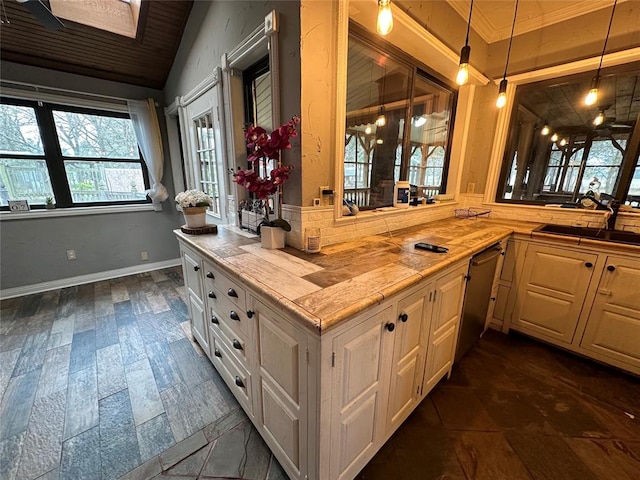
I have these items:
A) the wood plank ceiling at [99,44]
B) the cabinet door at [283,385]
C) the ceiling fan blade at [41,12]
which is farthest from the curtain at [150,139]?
the cabinet door at [283,385]

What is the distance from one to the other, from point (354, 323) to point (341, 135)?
1.13m

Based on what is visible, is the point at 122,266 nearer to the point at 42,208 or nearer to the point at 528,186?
the point at 42,208

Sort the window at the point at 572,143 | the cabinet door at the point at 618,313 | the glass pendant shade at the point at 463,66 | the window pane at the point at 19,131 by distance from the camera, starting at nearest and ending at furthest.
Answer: the glass pendant shade at the point at 463,66 < the cabinet door at the point at 618,313 < the window at the point at 572,143 < the window pane at the point at 19,131

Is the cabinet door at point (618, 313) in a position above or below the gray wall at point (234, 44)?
below

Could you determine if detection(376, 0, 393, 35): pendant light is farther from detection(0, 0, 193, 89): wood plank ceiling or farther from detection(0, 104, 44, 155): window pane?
detection(0, 104, 44, 155): window pane

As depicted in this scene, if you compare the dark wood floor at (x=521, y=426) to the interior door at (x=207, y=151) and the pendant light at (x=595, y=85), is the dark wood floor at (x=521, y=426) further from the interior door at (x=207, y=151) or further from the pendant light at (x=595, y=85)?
the interior door at (x=207, y=151)

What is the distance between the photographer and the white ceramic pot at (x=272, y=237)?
1.48 metres

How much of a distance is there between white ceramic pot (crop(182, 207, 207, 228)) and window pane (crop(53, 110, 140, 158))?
2513 millimetres

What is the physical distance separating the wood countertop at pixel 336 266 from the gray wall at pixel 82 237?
2309 mm

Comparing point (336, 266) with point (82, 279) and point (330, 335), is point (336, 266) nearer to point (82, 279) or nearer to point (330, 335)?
point (330, 335)

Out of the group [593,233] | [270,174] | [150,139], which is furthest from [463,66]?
[150,139]

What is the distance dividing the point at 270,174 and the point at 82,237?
131 inches

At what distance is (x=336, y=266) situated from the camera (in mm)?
1201

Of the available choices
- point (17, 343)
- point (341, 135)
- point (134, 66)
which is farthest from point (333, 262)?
point (134, 66)
